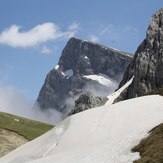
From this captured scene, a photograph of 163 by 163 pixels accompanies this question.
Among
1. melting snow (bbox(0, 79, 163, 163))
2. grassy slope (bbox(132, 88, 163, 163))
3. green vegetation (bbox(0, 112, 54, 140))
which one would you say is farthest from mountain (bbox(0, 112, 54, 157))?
grassy slope (bbox(132, 88, 163, 163))

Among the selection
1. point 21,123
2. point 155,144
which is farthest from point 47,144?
point 21,123

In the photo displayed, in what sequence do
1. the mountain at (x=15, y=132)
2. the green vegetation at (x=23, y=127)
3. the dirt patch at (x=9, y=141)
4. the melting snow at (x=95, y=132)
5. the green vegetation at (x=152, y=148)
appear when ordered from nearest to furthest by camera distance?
1. the green vegetation at (x=152, y=148)
2. the melting snow at (x=95, y=132)
3. the dirt patch at (x=9, y=141)
4. the mountain at (x=15, y=132)
5. the green vegetation at (x=23, y=127)

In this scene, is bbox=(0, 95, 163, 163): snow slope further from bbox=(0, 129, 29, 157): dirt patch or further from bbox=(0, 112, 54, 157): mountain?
bbox=(0, 112, 54, 157): mountain

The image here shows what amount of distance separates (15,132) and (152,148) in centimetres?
6707

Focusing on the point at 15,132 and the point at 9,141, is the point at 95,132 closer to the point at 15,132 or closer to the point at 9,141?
the point at 9,141

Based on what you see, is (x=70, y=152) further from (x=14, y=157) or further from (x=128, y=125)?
(x=14, y=157)

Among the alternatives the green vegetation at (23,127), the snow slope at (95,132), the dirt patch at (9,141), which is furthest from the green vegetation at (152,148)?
the green vegetation at (23,127)

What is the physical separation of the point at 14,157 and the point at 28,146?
4.25 meters

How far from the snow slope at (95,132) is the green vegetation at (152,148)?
1.90 m

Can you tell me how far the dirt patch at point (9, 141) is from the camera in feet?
287

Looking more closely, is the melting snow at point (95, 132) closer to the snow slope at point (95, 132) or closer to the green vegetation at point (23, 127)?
the snow slope at point (95, 132)

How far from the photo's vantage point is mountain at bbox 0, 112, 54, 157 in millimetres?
90438

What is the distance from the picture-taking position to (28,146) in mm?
63688

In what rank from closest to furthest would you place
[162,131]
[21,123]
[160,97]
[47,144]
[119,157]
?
[119,157], [162,131], [47,144], [160,97], [21,123]
